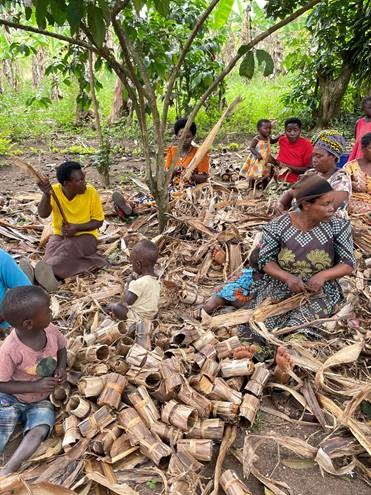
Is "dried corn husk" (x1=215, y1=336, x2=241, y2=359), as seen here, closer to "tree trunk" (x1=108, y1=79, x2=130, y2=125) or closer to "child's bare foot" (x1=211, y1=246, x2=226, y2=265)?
"child's bare foot" (x1=211, y1=246, x2=226, y2=265)

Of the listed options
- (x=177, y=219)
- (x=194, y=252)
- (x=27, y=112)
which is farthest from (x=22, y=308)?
(x=27, y=112)

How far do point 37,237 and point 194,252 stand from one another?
5.83 feet

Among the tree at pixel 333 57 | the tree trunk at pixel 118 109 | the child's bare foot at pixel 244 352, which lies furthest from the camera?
the tree trunk at pixel 118 109

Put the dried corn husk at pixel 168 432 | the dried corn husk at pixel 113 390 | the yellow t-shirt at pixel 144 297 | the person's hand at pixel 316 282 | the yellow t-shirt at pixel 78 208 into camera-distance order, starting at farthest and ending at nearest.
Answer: the yellow t-shirt at pixel 78 208 → the yellow t-shirt at pixel 144 297 → the person's hand at pixel 316 282 → the dried corn husk at pixel 113 390 → the dried corn husk at pixel 168 432

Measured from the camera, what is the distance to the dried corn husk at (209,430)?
2039 millimetres

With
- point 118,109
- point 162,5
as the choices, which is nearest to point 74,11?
point 162,5

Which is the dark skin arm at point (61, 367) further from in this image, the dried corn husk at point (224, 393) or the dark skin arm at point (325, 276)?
the dark skin arm at point (325, 276)

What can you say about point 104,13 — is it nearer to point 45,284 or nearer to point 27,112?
point 45,284

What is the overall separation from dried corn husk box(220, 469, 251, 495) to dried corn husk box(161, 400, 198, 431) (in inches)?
10.9

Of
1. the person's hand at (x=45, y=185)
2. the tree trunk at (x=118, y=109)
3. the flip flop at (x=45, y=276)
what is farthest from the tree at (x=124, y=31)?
the tree trunk at (x=118, y=109)

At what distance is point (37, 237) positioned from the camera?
4656 mm

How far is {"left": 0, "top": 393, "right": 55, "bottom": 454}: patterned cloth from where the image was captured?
2.12 m

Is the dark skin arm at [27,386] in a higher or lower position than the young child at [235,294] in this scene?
higher

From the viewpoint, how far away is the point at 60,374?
7.21ft
